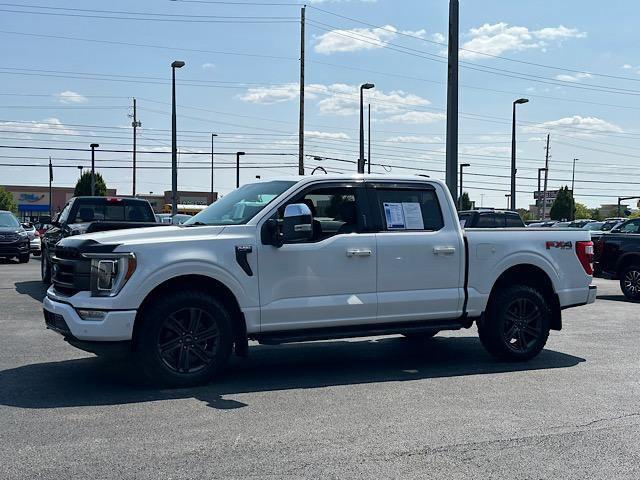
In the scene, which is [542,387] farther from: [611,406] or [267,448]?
[267,448]

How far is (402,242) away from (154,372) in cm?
279

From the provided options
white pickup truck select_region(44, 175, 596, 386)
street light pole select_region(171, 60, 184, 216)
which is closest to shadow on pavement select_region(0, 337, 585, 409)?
white pickup truck select_region(44, 175, 596, 386)

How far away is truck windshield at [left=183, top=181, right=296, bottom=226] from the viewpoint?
7383 mm

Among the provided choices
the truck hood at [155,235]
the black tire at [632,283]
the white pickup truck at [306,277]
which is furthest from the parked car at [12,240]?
the truck hood at [155,235]

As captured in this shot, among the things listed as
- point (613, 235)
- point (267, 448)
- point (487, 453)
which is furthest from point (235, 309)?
point (613, 235)

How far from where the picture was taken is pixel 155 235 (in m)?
6.91

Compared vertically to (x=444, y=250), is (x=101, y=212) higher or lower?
higher

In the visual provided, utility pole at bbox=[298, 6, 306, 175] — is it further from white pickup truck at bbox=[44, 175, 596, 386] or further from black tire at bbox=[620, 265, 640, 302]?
white pickup truck at bbox=[44, 175, 596, 386]

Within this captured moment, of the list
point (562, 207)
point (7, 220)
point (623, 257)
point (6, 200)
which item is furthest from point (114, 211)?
point (6, 200)

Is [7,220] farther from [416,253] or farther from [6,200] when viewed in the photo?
[6,200]

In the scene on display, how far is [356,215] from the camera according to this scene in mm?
7691

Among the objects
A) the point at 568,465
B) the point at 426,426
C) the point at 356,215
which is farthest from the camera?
the point at 356,215

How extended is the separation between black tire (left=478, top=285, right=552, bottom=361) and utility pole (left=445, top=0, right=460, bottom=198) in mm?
8441

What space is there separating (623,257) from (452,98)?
199 inches
